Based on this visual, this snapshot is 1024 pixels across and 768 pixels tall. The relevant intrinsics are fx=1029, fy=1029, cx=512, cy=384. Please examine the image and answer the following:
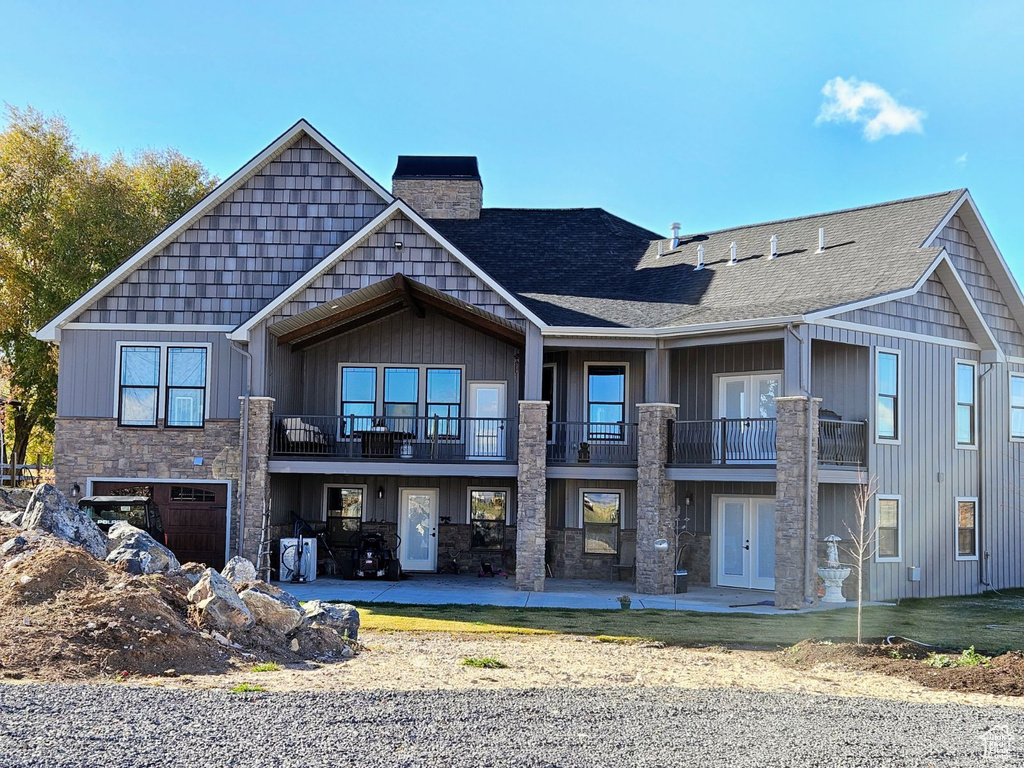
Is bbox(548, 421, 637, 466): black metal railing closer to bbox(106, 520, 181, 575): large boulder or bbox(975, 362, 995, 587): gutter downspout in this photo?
bbox(975, 362, 995, 587): gutter downspout

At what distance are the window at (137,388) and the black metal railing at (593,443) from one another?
8246 millimetres

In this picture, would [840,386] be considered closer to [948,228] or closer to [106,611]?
[948,228]

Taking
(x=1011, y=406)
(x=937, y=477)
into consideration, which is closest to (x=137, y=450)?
(x=937, y=477)

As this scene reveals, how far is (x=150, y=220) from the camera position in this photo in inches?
1329

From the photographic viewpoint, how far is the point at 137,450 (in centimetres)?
2109

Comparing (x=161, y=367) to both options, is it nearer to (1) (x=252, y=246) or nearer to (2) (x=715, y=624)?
(1) (x=252, y=246)

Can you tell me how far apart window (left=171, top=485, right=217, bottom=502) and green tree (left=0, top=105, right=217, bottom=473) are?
1342 centimetres

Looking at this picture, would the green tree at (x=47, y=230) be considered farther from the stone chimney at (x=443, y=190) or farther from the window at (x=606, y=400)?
the window at (x=606, y=400)

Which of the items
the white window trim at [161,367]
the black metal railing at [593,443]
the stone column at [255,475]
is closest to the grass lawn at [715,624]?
the stone column at [255,475]

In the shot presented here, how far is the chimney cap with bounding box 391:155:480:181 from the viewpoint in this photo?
87.2 ft

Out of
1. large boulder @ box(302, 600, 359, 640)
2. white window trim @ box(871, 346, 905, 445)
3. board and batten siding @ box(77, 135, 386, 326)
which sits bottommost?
large boulder @ box(302, 600, 359, 640)

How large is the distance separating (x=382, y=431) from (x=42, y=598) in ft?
35.0

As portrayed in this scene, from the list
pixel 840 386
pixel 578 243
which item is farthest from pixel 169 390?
pixel 840 386

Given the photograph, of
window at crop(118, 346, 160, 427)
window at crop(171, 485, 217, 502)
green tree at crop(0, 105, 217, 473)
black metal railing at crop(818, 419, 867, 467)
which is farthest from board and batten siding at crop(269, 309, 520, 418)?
green tree at crop(0, 105, 217, 473)
